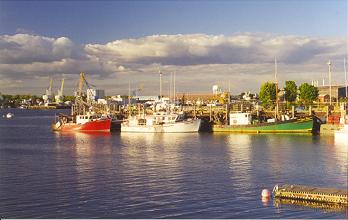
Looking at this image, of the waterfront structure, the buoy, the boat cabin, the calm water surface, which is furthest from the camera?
the waterfront structure

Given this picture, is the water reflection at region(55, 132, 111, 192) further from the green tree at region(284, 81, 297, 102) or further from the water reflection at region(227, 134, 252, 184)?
the green tree at region(284, 81, 297, 102)

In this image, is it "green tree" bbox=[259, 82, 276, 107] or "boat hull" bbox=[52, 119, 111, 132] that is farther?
"green tree" bbox=[259, 82, 276, 107]

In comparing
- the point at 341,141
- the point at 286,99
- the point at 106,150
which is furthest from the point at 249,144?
the point at 286,99

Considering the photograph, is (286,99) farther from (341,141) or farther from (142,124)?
(341,141)

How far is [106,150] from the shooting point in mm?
51062

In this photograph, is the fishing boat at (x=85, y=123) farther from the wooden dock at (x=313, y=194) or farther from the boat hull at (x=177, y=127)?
the wooden dock at (x=313, y=194)

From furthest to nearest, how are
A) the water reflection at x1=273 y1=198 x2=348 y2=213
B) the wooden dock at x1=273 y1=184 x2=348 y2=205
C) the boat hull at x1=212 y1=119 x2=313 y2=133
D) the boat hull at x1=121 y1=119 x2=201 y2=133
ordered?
the boat hull at x1=121 y1=119 x2=201 y2=133
the boat hull at x1=212 y1=119 x2=313 y2=133
the wooden dock at x1=273 y1=184 x2=348 y2=205
the water reflection at x1=273 y1=198 x2=348 y2=213

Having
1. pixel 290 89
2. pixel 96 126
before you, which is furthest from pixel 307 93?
pixel 96 126

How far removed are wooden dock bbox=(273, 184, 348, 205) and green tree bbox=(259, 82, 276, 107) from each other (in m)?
73.8

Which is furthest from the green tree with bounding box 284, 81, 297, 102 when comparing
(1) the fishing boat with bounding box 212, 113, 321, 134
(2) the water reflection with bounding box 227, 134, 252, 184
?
(2) the water reflection with bounding box 227, 134, 252, 184

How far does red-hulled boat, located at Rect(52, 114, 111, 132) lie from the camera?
78.4 m

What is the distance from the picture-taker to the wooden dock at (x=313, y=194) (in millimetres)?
24641

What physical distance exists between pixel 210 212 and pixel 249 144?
102 ft

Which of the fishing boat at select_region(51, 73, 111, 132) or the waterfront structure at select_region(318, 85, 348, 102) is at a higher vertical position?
the waterfront structure at select_region(318, 85, 348, 102)
